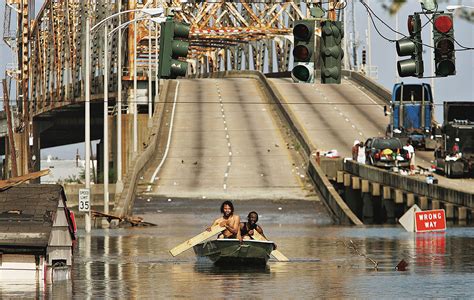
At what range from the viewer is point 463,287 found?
2606cm

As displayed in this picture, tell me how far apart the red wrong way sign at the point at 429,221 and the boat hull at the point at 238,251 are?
56.4 ft

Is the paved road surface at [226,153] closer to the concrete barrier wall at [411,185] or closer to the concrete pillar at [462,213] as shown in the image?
the concrete barrier wall at [411,185]

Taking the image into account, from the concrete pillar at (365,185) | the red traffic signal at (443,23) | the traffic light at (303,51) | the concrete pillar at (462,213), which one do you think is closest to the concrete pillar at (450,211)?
the concrete pillar at (462,213)

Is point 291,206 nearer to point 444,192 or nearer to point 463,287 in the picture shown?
point 444,192

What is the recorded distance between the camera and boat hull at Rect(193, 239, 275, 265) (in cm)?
3077

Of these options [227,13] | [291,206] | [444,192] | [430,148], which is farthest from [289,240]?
[227,13]

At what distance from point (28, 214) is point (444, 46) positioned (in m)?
8.96

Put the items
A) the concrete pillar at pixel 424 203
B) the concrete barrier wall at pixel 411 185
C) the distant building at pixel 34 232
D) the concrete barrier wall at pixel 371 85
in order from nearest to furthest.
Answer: the distant building at pixel 34 232
the concrete barrier wall at pixel 411 185
the concrete pillar at pixel 424 203
the concrete barrier wall at pixel 371 85

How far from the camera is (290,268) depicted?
1235 inches

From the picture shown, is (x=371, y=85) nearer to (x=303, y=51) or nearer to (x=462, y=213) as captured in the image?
(x=462, y=213)

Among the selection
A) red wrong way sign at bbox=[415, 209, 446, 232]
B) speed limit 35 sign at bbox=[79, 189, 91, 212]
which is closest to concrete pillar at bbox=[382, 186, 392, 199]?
red wrong way sign at bbox=[415, 209, 446, 232]

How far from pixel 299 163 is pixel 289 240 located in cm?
3215

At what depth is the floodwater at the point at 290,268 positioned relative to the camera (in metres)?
25.3

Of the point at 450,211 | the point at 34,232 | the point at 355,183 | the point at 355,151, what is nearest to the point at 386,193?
the point at 355,183
